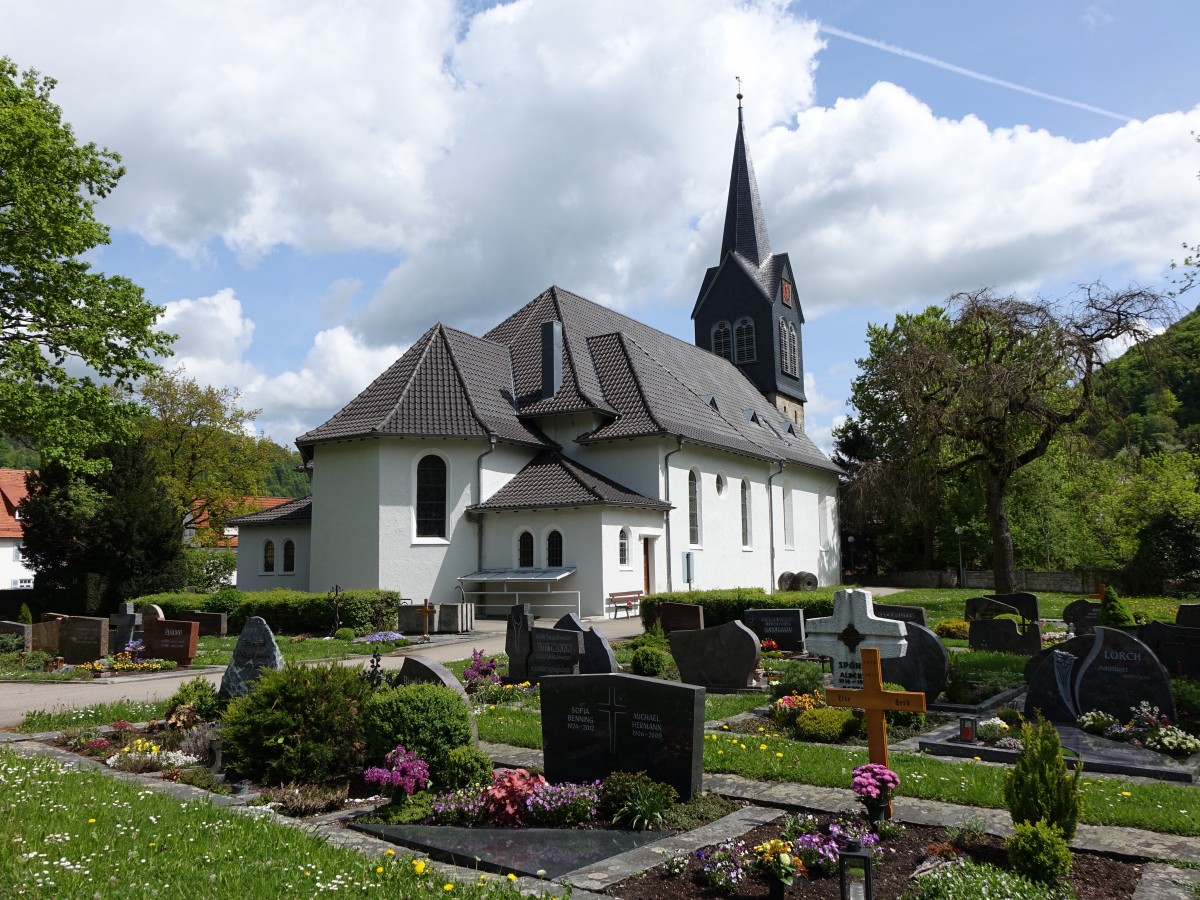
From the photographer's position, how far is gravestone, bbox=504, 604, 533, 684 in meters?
13.6

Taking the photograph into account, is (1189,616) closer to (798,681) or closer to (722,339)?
(798,681)

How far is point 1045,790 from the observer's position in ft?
17.8

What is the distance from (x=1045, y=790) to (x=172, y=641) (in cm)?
1594

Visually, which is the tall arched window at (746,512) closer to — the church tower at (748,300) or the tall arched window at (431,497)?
the church tower at (748,300)

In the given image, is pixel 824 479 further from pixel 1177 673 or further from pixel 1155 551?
pixel 1177 673

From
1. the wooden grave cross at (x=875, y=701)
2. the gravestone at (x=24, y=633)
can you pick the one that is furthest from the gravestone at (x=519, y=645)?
the gravestone at (x=24, y=633)

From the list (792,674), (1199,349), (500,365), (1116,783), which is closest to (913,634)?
(792,674)

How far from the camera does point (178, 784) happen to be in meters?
7.81

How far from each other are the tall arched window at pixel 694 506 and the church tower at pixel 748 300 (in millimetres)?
15573

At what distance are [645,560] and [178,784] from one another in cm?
2120

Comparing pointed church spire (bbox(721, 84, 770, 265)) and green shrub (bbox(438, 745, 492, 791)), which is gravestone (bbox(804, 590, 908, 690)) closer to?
green shrub (bbox(438, 745, 492, 791))

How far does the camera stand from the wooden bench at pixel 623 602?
26406 millimetres

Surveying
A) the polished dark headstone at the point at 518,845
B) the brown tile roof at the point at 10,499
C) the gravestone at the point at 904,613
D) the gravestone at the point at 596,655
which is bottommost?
the polished dark headstone at the point at 518,845

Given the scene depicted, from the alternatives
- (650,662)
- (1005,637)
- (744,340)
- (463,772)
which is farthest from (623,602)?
(744,340)
